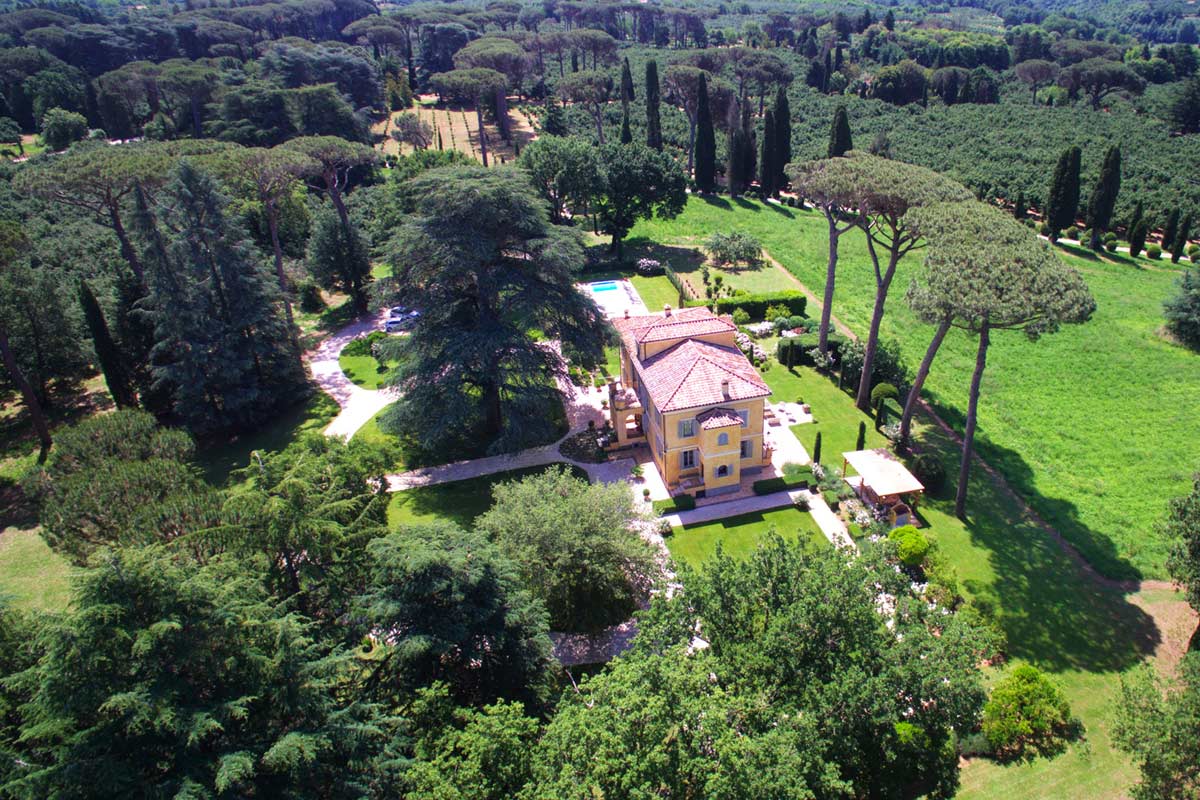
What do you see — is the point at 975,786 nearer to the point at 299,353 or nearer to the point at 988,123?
the point at 299,353

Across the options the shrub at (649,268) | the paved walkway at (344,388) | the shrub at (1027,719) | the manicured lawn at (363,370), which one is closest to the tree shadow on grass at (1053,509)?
the shrub at (1027,719)

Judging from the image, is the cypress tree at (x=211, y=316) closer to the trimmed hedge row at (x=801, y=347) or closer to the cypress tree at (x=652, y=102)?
the trimmed hedge row at (x=801, y=347)

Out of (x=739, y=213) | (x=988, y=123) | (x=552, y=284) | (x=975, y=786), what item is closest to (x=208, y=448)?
(x=552, y=284)

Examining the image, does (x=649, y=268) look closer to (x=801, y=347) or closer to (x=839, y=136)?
(x=801, y=347)

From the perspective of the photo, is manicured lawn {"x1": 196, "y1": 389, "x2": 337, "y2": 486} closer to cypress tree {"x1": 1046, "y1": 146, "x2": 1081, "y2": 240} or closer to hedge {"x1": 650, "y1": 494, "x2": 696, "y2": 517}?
hedge {"x1": 650, "y1": 494, "x2": 696, "y2": 517}

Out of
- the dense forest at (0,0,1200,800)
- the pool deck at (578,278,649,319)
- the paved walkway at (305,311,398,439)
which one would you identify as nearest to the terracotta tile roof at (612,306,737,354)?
the dense forest at (0,0,1200,800)

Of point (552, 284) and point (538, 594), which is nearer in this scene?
point (538, 594)
